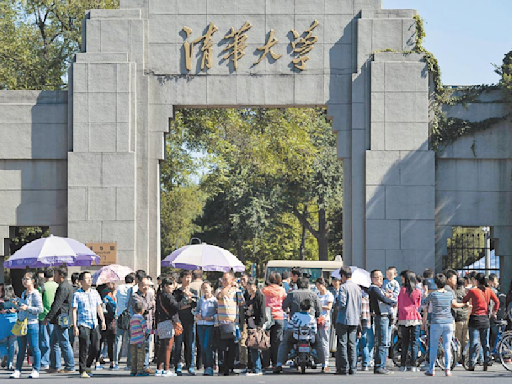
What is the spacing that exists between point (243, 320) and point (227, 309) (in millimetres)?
643

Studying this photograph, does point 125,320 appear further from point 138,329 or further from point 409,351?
point 409,351

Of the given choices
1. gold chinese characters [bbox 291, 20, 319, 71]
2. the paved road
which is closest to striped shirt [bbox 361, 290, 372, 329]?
the paved road

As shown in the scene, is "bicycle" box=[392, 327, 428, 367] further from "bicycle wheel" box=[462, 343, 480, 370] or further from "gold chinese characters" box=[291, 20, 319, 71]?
"gold chinese characters" box=[291, 20, 319, 71]

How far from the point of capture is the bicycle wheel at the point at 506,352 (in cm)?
1706

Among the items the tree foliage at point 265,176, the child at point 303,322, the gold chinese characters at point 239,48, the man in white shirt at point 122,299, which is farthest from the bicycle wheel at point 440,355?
the tree foliage at point 265,176

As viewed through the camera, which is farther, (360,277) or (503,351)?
(360,277)

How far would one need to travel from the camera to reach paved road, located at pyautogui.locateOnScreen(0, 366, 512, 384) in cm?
1550

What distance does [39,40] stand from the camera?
122 ft

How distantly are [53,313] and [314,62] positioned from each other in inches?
413

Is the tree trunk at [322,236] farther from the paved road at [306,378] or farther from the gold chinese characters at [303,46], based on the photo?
the paved road at [306,378]

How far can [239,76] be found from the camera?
24250 mm

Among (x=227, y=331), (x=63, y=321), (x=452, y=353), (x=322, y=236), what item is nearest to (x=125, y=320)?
(x=63, y=321)

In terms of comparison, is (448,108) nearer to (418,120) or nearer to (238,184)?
(418,120)

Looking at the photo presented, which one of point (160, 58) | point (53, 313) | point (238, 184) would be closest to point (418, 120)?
point (160, 58)
